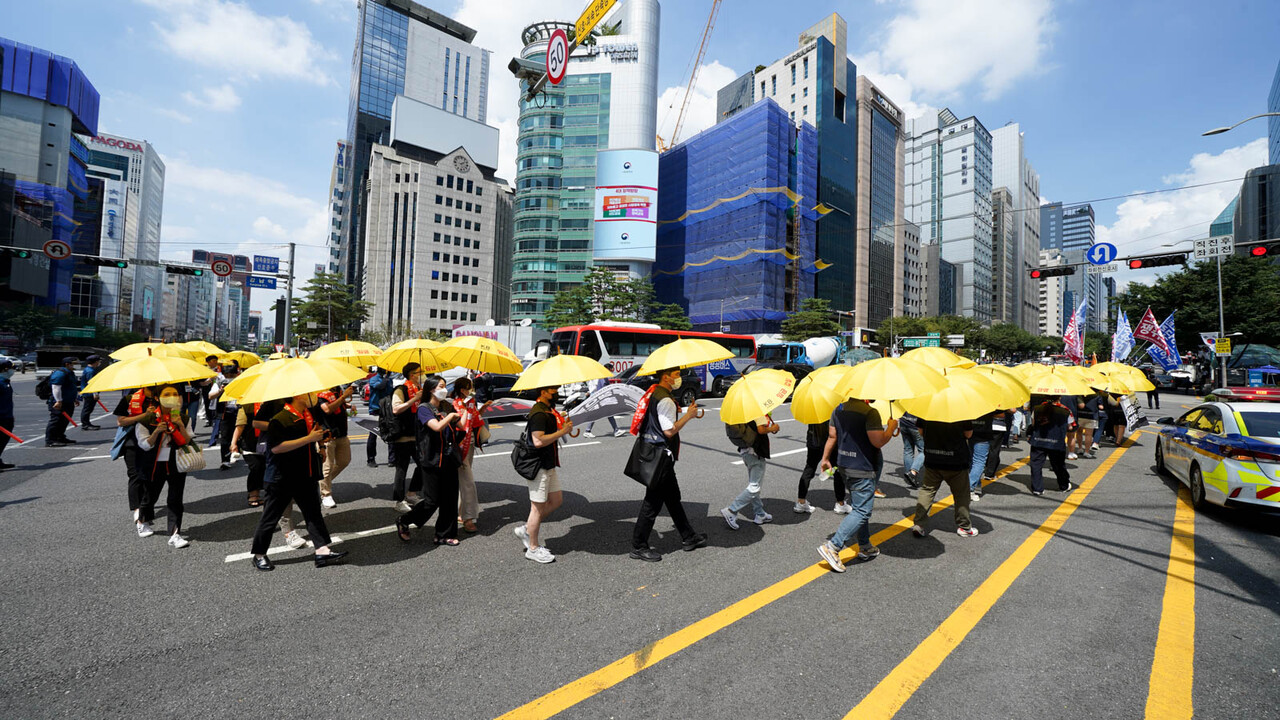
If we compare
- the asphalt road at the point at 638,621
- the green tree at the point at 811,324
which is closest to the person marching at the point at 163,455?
the asphalt road at the point at 638,621

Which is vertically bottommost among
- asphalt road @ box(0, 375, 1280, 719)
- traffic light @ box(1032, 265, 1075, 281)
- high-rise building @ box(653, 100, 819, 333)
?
asphalt road @ box(0, 375, 1280, 719)

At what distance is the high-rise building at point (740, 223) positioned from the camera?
6094 centimetres

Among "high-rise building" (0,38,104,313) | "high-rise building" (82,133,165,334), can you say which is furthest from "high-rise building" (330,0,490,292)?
"high-rise building" (82,133,165,334)

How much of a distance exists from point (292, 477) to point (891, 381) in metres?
5.22

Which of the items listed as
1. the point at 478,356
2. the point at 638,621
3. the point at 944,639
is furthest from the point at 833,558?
the point at 478,356

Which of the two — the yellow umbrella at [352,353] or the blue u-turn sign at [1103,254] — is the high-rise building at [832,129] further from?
the yellow umbrella at [352,353]

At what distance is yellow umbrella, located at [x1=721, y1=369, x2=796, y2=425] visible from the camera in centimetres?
519

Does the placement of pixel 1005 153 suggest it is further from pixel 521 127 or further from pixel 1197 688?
pixel 1197 688

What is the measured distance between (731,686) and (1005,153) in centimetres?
19630

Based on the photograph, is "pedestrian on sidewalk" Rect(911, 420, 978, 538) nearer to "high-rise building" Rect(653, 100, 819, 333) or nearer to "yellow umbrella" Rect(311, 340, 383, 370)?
"yellow umbrella" Rect(311, 340, 383, 370)

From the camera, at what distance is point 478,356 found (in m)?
6.77

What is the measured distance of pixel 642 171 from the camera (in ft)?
204

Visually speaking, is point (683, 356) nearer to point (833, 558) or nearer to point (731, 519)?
point (731, 519)

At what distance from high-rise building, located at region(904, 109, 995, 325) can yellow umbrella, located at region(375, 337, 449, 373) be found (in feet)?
464
